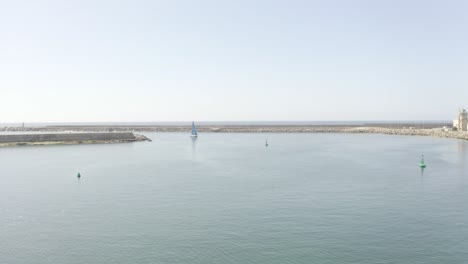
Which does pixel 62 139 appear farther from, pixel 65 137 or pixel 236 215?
pixel 236 215

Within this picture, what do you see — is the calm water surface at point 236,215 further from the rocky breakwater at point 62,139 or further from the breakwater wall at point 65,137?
the breakwater wall at point 65,137

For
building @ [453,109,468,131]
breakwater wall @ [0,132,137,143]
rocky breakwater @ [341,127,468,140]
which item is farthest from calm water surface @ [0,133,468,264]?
building @ [453,109,468,131]

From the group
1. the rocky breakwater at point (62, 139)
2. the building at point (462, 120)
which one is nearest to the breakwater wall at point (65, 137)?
the rocky breakwater at point (62, 139)

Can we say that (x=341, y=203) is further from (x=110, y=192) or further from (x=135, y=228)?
(x=110, y=192)

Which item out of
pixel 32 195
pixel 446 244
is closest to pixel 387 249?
pixel 446 244

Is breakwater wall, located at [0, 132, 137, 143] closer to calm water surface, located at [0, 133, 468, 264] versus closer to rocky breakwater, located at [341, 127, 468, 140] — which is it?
calm water surface, located at [0, 133, 468, 264]

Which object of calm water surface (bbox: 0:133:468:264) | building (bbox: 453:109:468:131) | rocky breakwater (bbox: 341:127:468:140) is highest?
building (bbox: 453:109:468:131)
